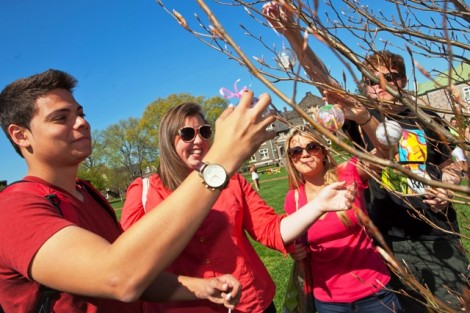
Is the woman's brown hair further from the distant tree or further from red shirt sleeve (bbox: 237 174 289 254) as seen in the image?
the distant tree

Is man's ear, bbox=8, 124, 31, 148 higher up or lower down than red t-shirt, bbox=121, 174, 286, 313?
higher up

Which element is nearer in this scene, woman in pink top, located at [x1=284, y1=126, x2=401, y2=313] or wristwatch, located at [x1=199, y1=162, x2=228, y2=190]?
wristwatch, located at [x1=199, y1=162, x2=228, y2=190]

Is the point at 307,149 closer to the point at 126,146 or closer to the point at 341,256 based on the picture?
the point at 341,256

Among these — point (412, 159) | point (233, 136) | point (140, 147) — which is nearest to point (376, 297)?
point (412, 159)

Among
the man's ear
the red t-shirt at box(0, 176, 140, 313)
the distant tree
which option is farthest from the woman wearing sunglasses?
the distant tree

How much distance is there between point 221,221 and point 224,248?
16cm

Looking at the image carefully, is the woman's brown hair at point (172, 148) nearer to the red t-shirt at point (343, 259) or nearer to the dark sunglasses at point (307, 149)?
the dark sunglasses at point (307, 149)

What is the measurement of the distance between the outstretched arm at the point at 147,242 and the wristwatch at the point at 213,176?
2 centimetres

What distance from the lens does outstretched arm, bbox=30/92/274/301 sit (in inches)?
41.1

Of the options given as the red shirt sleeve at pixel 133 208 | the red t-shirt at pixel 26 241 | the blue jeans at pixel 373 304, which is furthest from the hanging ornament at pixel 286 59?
the blue jeans at pixel 373 304

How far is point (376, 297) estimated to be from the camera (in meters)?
2.48

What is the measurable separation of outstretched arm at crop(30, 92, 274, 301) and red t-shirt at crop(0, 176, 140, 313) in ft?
0.18

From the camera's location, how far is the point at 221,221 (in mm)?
2248

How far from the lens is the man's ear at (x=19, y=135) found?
164cm
